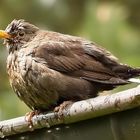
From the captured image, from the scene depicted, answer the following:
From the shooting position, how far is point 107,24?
666cm

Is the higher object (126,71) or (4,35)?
(4,35)

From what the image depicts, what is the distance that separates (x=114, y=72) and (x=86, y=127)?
59.1 inches

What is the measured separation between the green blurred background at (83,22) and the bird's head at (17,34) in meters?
0.76

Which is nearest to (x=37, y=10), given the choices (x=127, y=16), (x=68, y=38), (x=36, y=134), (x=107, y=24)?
(x=127, y=16)

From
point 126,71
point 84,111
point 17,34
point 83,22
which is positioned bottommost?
point 84,111

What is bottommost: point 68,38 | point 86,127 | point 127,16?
point 86,127

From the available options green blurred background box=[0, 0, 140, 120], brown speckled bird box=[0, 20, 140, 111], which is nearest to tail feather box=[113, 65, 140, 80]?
brown speckled bird box=[0, 20, 140, 111]

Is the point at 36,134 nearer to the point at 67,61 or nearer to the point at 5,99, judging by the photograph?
the point at 67,61

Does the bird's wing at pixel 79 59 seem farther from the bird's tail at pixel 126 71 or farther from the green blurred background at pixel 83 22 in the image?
the green blurred background at pixel 83 22

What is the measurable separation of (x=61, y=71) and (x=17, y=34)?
777mm

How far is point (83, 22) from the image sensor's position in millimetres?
7762

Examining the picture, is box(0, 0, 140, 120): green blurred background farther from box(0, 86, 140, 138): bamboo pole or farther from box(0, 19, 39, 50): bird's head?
box(0, 86, 140, 138): bamboo pole

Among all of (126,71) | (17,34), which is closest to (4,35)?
(17,34)

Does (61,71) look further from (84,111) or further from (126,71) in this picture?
(84,111)
